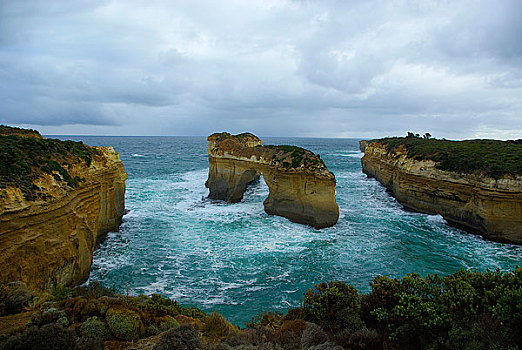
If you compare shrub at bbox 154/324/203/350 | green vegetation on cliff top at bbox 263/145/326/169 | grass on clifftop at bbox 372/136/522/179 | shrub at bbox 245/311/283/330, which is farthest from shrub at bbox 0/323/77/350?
grass on clifftop at bbox 372/136/522/179

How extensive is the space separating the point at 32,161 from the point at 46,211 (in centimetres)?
278

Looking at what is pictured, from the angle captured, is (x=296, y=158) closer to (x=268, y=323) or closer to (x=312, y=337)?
(x=268, y=323)

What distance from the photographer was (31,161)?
38.6 ft

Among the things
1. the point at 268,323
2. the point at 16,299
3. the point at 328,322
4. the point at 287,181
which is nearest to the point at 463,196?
the point at 287,181

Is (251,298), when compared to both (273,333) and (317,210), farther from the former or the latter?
(317,210)

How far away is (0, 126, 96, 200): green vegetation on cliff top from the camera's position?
33.6ft

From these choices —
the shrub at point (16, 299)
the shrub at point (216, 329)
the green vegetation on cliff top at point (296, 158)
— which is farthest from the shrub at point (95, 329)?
the green vegetation on cliff top at point (296, 158)

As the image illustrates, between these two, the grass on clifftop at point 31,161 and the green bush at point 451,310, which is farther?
the grass on clifftop at point 31,161

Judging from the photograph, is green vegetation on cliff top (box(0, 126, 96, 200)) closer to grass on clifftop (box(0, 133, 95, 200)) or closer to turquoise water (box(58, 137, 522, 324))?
grass on clifftop (box(0, 133, 95, 200))

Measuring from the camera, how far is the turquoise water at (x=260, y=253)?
1323 cm

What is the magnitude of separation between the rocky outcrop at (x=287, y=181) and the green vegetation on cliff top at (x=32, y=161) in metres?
13.6

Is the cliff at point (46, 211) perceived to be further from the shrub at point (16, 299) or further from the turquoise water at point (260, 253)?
the turquoise water at point (260, 253)

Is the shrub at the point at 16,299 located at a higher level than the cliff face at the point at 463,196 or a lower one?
lower

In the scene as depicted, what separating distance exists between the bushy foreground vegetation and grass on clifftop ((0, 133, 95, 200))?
3701 mm
